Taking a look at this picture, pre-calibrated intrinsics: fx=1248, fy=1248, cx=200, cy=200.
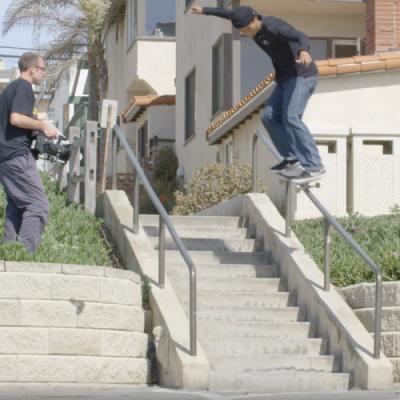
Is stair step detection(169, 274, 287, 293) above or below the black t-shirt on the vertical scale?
below

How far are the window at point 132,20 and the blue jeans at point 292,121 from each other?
925 inches

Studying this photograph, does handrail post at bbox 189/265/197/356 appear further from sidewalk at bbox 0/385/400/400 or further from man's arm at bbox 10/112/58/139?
man's arm at bbox 10/112/58/139

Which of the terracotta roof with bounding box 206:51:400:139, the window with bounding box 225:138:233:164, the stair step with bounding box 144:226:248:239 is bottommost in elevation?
the stair step with bounding box 144:226:248:239

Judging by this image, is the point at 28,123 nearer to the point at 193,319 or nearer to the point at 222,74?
the point at 193,319

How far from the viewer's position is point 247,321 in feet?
39.4

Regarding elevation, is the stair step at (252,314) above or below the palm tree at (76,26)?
below

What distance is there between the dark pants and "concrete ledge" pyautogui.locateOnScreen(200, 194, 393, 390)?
2.71 meters

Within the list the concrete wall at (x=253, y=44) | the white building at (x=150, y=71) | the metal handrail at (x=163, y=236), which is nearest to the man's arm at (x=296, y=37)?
the metal handrail at (x=163, y=236)

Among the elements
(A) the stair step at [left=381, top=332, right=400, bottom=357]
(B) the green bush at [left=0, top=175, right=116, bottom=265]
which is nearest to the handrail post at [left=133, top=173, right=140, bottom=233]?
(B) the green bush at [left=0, top=175, right=116, bottom=265]

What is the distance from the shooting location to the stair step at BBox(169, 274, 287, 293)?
1275 cm

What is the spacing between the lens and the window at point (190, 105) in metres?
29.5

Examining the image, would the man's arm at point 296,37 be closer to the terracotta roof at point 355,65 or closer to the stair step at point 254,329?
the stair step at point 254,329

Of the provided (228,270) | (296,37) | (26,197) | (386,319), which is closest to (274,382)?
(386,319)

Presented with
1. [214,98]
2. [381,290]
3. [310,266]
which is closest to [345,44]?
[214,98]
